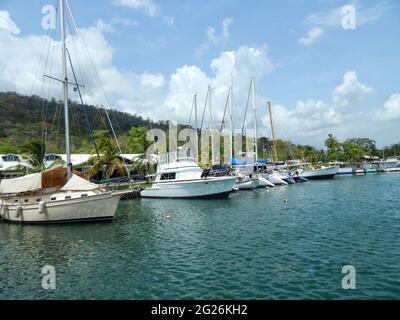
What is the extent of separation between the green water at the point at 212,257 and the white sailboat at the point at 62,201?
1175 millimetres

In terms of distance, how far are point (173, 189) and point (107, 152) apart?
19.3 meters

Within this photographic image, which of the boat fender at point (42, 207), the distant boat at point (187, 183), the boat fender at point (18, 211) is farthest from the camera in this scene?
the distant boat at point (187, 183)

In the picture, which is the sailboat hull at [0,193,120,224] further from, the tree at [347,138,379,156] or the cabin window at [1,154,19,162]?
the tree at [347,138,379,156]

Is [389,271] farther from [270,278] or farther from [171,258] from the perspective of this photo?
[171,258]

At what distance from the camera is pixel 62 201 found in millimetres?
25219

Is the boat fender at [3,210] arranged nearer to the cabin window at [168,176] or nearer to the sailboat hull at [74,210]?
the sailboat hull at [74,210]

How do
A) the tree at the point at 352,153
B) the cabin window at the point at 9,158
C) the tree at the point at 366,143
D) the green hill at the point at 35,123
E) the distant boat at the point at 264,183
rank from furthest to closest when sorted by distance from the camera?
the tree at the point at 366,143
the tree at the point at 352,153
the green hill at the point at 35,123
the cabin window at the point at 9,158
the distant boat at the point at 264,183

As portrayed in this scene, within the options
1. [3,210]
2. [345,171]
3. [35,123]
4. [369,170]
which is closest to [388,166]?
[369,170]

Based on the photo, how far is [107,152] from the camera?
55.4 m

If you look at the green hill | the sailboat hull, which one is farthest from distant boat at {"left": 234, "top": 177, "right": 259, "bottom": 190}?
the green hill

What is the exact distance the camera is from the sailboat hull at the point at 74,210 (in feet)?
82.8

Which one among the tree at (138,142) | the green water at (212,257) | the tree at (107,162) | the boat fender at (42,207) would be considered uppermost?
the tree at (138,142)

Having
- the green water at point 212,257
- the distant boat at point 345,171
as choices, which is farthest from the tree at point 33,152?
the distant boat at point 345,171
